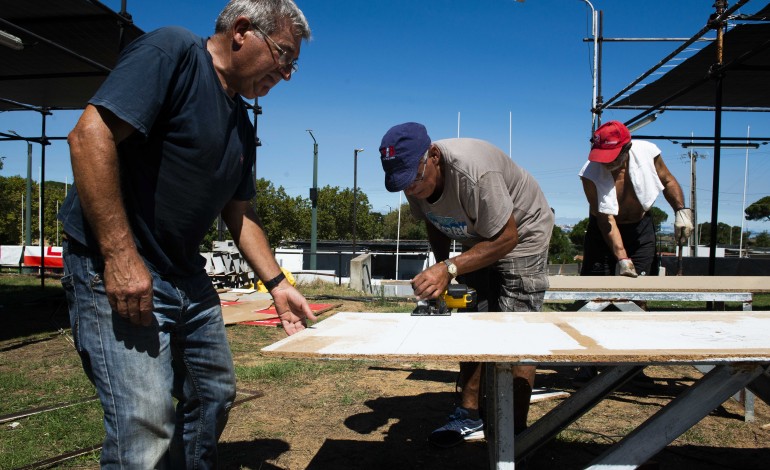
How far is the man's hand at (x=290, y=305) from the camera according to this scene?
2.28 m

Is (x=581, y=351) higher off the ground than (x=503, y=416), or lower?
higher

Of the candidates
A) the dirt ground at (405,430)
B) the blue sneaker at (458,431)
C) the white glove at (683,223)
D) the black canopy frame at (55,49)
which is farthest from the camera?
the black canopy frame at (55,49)

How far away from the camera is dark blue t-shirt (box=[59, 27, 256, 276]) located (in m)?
1.53

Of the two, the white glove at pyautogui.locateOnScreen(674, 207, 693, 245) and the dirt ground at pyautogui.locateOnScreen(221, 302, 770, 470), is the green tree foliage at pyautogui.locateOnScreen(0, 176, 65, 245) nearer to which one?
the dirt ground at pyautogui.locateOnScreen(221, 302, 770, 470)

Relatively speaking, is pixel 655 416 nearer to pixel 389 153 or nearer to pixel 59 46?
pixel 389 153

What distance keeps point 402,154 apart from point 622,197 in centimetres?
271

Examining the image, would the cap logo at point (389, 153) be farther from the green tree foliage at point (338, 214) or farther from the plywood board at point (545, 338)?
the green tree foliage at point (338, 214)

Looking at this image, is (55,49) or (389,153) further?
(55,49)

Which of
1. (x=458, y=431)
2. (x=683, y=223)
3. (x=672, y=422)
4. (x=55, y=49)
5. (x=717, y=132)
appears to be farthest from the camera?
→ (x=55, y=49)

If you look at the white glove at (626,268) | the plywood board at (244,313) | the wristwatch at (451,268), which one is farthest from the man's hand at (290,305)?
the plywood board at (244,313)

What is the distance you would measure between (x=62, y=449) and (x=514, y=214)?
2.71 m

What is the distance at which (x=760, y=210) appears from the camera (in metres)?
58.1

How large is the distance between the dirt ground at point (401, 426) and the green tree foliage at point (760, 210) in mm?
62667

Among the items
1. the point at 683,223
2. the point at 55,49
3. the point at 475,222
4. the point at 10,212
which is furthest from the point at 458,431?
the point at 10,212
